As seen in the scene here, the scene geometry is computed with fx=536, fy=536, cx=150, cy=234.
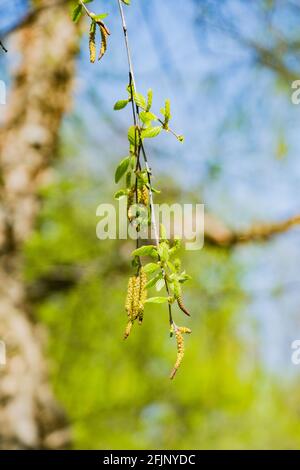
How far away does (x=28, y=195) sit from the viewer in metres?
4.61

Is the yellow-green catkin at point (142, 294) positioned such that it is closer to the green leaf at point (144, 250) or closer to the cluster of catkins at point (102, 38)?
the green leaf at point (144, 250)

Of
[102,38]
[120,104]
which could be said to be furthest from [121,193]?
[102,38]

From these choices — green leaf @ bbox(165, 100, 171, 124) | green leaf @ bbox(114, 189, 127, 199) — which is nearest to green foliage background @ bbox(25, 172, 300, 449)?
green leaf @ bbox(114, 189, 127, 199)

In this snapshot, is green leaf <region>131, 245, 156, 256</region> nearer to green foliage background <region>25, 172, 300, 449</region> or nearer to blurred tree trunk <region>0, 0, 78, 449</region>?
blurred tree trunk <region>0, 0, 78, 449</region>

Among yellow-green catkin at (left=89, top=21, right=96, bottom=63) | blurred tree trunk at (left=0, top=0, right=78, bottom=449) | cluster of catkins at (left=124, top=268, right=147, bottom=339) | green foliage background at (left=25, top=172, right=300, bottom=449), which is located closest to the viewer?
cluster of catkins at (left=124, top=268, right=147, bottom=339)

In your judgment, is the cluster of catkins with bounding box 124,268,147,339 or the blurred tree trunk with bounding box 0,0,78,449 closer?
the cluster of catkins with bounding box 124,268,147,339

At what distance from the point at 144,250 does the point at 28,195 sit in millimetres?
3822

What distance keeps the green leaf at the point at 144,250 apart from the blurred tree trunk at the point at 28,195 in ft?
9.01

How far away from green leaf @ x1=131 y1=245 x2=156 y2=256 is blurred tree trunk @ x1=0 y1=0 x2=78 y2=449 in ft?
9.01

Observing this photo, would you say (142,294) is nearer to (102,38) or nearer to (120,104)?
(120,104)

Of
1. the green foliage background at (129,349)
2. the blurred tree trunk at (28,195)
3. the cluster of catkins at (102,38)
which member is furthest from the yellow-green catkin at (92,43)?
the green foliage background at (129,349)

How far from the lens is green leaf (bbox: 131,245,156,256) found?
0.93m
